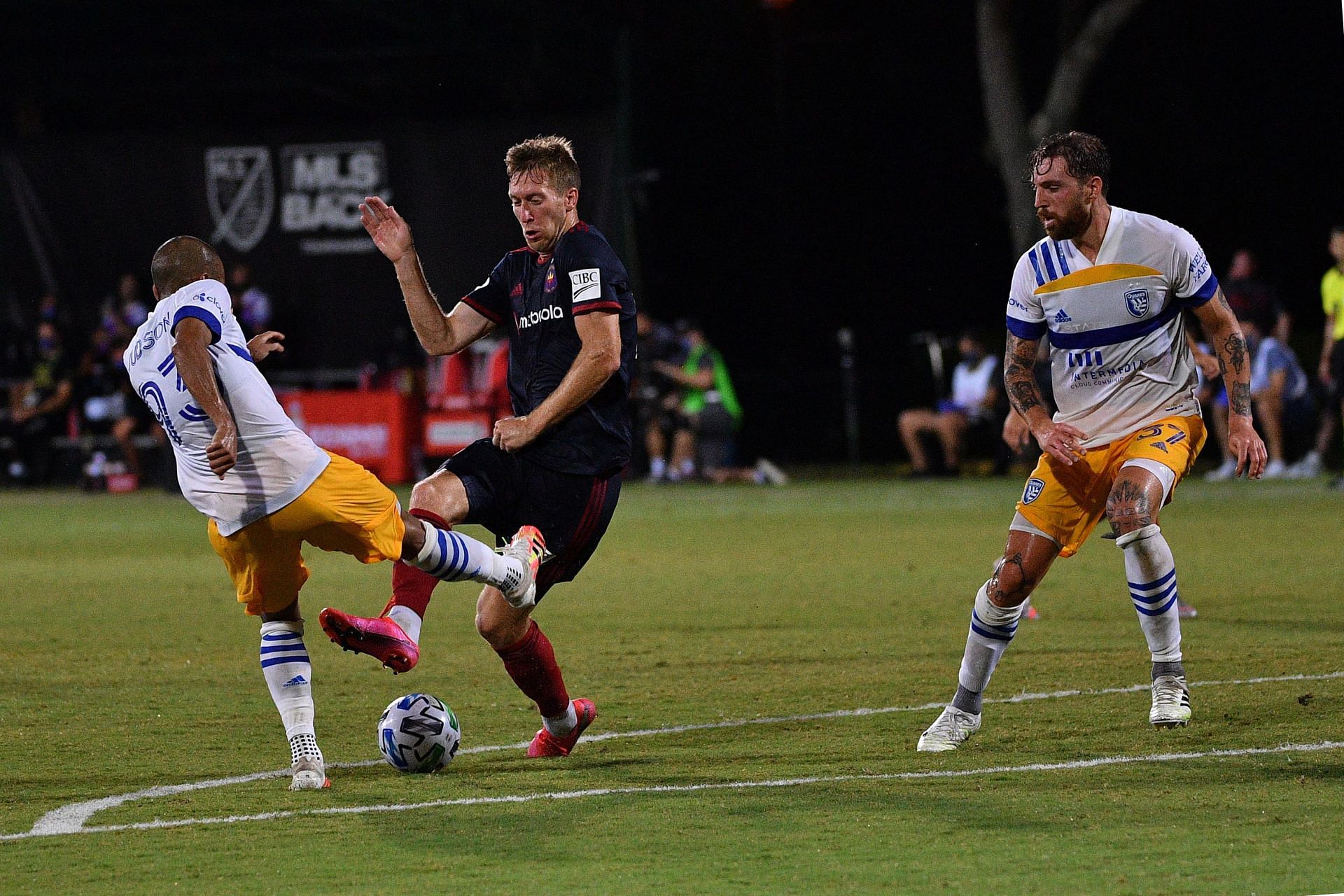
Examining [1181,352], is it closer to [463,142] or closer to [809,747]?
[809,747]

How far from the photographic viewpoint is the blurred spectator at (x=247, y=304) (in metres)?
22.0

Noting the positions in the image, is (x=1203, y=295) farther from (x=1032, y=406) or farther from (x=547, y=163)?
(x=547, y=163)

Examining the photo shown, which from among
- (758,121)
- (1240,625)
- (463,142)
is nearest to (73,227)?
(463,142)

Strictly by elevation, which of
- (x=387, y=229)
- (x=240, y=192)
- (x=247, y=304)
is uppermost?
(x=240, y=192)

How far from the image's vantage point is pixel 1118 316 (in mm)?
6574

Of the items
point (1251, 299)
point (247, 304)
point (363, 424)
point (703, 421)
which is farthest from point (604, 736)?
point (247, 304)

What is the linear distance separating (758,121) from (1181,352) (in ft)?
78.8

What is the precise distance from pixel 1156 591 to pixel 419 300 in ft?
9.49

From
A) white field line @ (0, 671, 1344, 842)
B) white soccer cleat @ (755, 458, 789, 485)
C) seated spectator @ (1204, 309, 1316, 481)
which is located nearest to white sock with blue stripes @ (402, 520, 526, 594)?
white field line @ (0, 671, 1344, 842)

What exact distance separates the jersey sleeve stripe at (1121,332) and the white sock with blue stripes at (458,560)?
7.38 feet

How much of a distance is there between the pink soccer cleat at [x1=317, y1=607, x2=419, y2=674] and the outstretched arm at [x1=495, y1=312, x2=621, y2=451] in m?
0.80

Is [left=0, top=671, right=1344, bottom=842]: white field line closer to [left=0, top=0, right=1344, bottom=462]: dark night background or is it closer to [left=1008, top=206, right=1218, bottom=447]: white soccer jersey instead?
[left=1008, top=206, right=1218, bottom=447]: white soccer jersey

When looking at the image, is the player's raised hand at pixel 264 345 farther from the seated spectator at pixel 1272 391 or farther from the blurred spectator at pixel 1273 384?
the blurred spectator at pixel 1273 384

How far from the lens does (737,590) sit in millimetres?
11648
